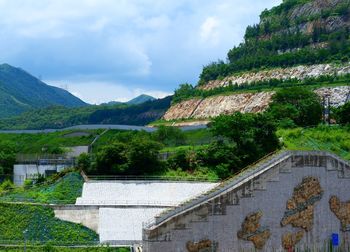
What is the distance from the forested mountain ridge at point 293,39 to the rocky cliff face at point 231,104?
10.0 metres

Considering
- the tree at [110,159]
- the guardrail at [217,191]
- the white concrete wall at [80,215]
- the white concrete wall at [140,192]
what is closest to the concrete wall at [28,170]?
the tree at [110,159]

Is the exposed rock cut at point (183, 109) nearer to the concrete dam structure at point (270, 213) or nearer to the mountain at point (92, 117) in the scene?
the mountain at point (92, 117)

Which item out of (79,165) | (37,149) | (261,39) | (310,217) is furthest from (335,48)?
(310,217)

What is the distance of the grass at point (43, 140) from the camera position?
228 feet

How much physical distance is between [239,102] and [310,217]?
62693 mm

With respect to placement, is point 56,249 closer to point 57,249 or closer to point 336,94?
point 57,249

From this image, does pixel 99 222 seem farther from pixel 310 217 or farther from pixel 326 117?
pixel 326 117

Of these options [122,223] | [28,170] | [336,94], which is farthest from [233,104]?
[122,223]

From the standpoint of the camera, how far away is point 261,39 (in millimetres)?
125625

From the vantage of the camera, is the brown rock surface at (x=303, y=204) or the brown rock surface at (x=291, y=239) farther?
the brown rock surface at (x=303, y=204)

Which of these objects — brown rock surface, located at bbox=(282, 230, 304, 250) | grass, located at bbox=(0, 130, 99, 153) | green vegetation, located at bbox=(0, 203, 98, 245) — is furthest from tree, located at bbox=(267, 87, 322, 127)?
green vegetation, located at bbox=(0, 203, 98, 245)

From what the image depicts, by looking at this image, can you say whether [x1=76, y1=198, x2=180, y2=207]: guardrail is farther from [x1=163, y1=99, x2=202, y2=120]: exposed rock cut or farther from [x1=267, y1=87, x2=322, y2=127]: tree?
[x1=163, y1=99, x2=202, y2=120]: exposed rock cut

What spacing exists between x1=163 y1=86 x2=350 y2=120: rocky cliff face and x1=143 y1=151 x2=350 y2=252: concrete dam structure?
43627mm

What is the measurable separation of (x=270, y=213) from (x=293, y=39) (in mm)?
83437
